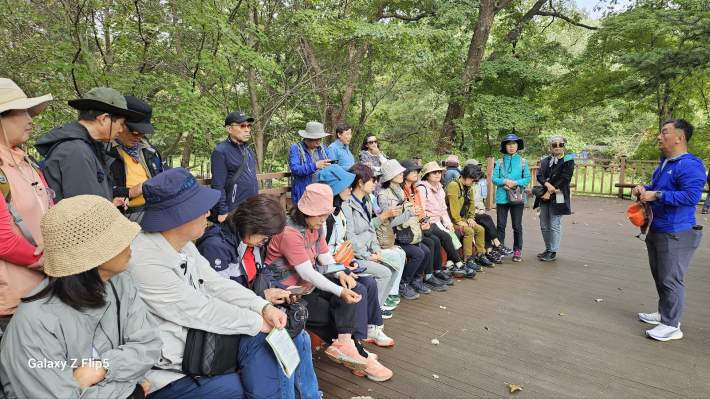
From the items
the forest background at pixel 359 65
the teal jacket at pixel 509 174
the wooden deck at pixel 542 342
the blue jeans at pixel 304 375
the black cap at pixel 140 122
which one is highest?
the forest background at pixel 359 65

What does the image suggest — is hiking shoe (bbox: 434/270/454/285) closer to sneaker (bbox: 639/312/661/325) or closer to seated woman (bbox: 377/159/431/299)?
seated woman (bbox: 377/159/431/299)

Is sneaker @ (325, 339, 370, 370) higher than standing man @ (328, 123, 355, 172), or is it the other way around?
standing man @ (328, 123, 355, 172)

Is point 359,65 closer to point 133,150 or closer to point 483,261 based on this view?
point 483,261

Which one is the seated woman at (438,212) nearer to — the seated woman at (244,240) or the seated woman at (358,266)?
the seated woman at (358,266)

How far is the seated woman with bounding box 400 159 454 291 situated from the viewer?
4863 millimetres

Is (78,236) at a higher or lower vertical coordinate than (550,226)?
higher

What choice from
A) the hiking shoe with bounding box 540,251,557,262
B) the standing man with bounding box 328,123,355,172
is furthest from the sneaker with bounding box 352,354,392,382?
the hiking shoe with bounding box 540,251,557,262

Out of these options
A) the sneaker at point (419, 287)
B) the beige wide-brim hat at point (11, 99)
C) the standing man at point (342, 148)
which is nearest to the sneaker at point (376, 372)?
the sneaker at point (419, 287)

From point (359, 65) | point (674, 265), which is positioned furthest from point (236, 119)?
point (359, 65)

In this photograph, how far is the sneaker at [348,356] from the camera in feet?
9.29

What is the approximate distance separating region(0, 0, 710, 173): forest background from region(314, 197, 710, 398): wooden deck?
4232 mm

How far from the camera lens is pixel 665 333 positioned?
3.57 metres

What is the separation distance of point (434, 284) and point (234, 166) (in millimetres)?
2547

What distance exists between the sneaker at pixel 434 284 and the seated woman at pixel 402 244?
0.12 metres
